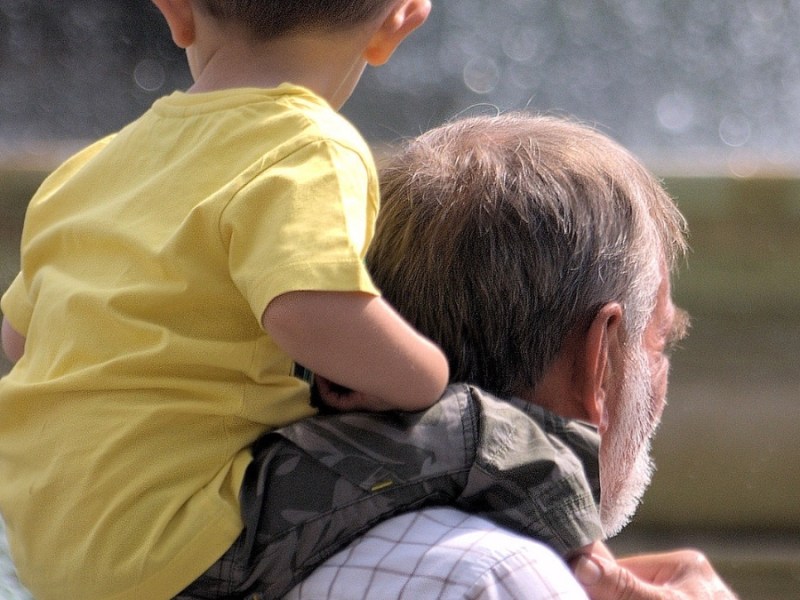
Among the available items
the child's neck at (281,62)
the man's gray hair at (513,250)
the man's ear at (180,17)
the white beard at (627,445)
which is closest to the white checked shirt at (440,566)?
the man's gray hair at (513,250)

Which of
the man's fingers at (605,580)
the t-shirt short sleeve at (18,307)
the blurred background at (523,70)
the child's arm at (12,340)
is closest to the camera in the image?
the man's fingers at (605,580)

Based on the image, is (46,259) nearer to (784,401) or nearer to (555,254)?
(555,254)

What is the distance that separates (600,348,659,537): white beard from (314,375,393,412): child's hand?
1.60ft

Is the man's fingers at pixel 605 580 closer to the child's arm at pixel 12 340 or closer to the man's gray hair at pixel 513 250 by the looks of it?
the man's gray hair at pixel 513 250

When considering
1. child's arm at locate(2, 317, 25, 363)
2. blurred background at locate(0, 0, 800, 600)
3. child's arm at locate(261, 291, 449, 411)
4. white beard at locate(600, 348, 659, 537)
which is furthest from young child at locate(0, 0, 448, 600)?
blurred background at locate(0, 0, 800, 600)

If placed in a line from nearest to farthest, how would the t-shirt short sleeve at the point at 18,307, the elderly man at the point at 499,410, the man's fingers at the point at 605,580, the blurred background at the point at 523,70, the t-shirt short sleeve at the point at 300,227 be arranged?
the t-shirt short sleeve at the point at 300,227 < the elderly man at the point at 499,410 < the man's fingers at the point at 605,580 < the t-shirt short sleeve at the point at 18,307 < the blurred background at the point at 523,70

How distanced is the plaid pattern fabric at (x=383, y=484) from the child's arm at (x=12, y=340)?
0.62m

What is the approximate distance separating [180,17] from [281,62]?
0.60ft

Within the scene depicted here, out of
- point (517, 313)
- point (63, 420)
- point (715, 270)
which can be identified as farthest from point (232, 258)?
point (715, 270)

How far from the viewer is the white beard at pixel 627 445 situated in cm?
206

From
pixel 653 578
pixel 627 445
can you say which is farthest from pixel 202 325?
pixel 653 578

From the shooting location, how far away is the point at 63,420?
172 cm

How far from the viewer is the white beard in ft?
6.75

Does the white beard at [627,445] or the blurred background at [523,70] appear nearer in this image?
the white beard at [627,445]
